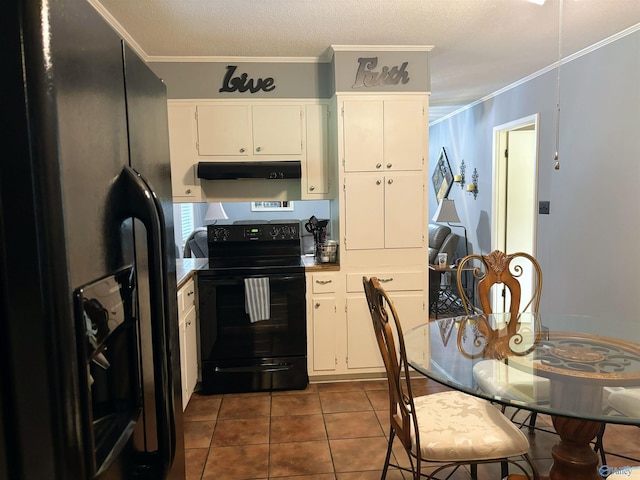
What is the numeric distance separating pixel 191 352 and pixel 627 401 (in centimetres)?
247

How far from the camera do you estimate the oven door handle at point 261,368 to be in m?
3.26

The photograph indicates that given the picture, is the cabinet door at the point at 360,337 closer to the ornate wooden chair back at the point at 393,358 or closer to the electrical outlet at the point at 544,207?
the ornate wooden chair back at the point at 393,358

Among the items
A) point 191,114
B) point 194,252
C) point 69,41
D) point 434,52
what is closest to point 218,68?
point 191,114

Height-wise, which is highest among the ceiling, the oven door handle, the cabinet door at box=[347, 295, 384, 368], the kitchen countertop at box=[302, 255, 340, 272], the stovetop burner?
the ceiling

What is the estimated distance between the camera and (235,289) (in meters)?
3.22

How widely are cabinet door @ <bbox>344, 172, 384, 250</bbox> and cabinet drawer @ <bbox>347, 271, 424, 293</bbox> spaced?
0.21 metres

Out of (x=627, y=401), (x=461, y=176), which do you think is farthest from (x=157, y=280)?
(x=461, y=176)

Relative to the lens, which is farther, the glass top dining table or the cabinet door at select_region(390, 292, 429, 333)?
the cabinet door at select_region(390, 292, 429, 333)

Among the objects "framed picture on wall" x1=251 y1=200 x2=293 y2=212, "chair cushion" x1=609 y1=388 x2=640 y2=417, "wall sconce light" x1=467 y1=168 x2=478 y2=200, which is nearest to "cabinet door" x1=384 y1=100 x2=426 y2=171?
"chair cushion" x1=609 y1=388 x2=640 y2=417

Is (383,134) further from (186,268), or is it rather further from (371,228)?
(186,268)

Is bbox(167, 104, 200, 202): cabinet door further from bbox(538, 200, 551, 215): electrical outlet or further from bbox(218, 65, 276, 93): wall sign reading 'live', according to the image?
bbox(538, 200, 551, 215): electrical outlet

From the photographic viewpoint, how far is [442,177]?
650 cm

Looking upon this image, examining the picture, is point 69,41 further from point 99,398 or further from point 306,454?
point 306,454

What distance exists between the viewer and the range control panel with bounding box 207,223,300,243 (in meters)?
3.38
